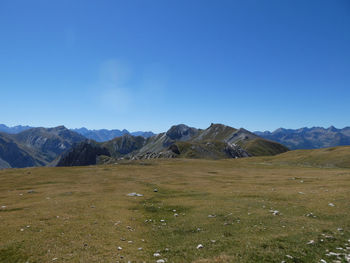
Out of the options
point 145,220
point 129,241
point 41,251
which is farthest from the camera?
point 145,220

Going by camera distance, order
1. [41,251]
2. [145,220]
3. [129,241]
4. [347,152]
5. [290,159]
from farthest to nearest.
A: [290,159]
[347,152]
[145,220]
[129,241]
[41,251]

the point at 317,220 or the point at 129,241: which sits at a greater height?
the point at 317,220

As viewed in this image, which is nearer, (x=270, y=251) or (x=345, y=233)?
(x=270, y=251)

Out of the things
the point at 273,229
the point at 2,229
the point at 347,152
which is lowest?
the point at 2,229

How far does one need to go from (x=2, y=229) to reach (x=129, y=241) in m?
14.5

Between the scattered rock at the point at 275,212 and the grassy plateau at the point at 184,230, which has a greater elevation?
the scattered rock at the point at 275,212

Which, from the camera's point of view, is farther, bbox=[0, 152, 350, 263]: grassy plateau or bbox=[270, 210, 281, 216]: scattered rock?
bbox=[270, 210, 281, 216]: scattered rock

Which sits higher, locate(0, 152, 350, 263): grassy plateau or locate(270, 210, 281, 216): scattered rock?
locate(270, 210, 281, 216): scattered rock

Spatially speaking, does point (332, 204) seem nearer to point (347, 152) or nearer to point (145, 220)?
point (145, 220)

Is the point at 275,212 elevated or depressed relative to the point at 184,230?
elevated

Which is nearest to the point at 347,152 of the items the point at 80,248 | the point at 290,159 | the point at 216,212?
the point at 290,159

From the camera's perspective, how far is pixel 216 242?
17.9m

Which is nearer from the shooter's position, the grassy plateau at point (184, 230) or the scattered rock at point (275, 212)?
the grassy plateau at point (184, 230)

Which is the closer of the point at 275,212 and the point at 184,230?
the point at 184,230
